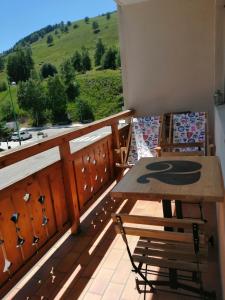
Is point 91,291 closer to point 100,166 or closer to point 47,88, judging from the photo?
point 100,166

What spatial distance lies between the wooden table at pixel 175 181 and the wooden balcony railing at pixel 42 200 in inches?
27.7

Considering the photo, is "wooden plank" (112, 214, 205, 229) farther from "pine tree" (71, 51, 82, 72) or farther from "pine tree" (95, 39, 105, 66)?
"pine tree" (71, 51, 82, 72)

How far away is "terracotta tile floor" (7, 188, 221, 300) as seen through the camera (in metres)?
2.05

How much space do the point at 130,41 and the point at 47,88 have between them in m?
38.5

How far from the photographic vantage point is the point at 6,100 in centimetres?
4550

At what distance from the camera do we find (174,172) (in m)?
2.09

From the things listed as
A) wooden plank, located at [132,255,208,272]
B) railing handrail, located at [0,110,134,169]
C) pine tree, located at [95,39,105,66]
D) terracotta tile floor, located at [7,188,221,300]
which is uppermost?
pine tree, located at [95,39,105,66]

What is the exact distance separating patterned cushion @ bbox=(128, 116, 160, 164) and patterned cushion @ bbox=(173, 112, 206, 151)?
30cm

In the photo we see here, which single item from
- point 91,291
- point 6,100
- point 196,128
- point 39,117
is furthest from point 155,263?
point 6,100

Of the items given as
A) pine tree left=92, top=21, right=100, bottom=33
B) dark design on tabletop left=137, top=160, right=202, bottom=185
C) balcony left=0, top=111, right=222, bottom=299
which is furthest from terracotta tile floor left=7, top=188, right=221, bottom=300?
pine tree left=92, top=21, right=100, bottom=33

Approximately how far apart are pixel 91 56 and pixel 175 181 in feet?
166

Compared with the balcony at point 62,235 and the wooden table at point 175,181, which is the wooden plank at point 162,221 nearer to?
the wooden table at point 175,181

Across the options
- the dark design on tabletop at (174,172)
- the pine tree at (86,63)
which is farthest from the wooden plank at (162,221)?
the pine tree at (86,63)

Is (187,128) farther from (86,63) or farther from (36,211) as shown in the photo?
(86,63)
